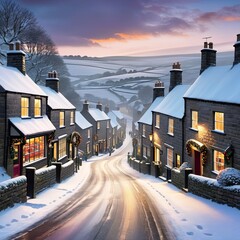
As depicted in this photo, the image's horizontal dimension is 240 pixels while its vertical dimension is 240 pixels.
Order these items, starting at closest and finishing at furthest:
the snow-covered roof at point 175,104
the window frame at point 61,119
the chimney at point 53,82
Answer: the snow-covered roof at point 175,104 < the window frame at point 61,119 < the chimney at point 53,82

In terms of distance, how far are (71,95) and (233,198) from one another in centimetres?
6917

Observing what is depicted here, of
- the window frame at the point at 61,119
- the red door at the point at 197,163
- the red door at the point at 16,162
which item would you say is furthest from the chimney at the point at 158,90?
the red door at the point at 16,162

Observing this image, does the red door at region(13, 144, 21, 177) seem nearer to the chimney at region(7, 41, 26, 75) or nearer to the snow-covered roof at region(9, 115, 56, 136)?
the snow-covered roof at region(9, 115, 56, 136)

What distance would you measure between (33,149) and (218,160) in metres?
13.2

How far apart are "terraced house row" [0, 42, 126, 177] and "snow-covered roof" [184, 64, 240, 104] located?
471 inches

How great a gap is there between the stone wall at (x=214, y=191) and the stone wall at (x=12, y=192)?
9127 millimetres

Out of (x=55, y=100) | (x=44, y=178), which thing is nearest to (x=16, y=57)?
(x=55, y=100)

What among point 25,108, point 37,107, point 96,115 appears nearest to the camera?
point 25,108

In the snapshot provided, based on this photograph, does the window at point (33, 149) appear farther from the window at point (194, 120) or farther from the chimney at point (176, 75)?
the chimney at point (176, 75)

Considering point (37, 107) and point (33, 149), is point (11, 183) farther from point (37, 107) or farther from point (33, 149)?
point (37, 107)

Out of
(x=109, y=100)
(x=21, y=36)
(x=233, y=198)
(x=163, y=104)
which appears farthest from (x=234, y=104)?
(x=109, y=100)

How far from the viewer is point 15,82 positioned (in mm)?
21234

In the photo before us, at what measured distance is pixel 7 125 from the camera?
18.9m

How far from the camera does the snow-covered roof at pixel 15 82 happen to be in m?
19.5
